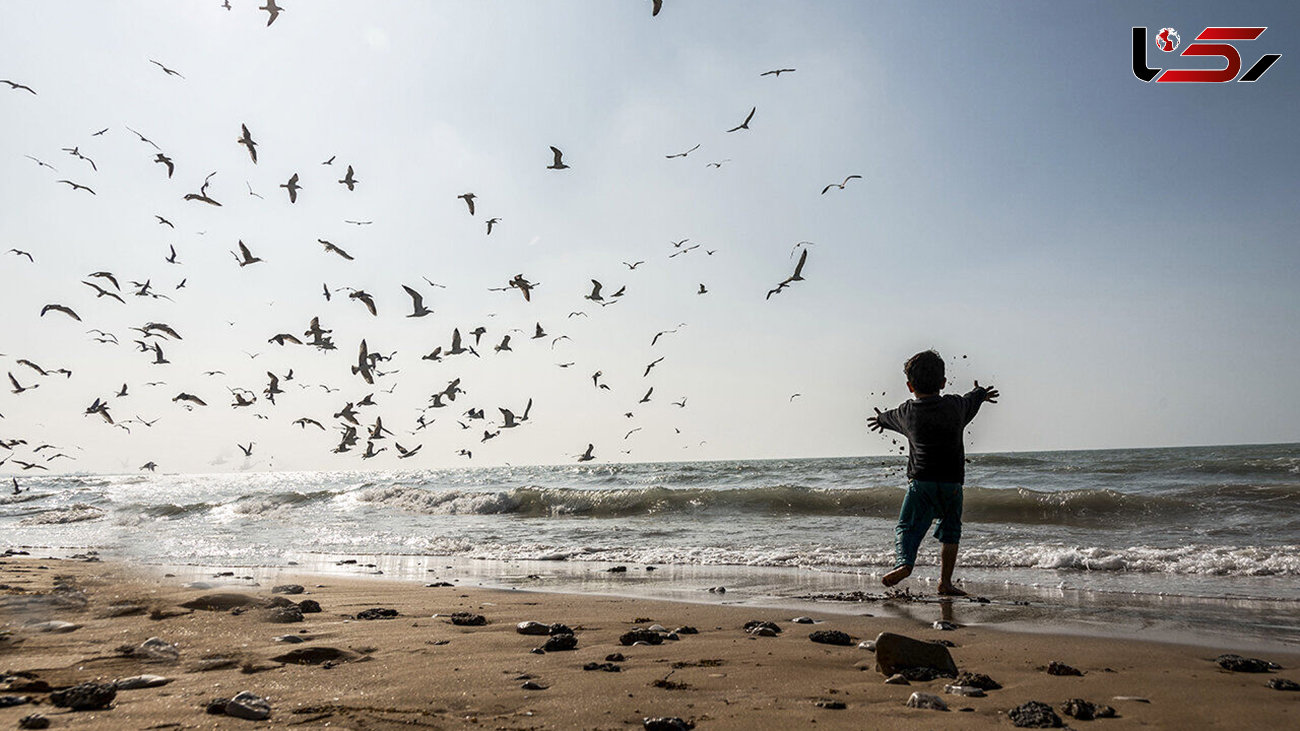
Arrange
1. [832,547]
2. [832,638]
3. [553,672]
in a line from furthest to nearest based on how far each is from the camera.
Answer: [832,547]
[832,638]
[553,672]

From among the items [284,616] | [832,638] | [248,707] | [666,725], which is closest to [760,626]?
[832,638]

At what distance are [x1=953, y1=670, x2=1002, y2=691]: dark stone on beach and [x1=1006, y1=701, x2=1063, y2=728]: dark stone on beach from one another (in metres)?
0.45

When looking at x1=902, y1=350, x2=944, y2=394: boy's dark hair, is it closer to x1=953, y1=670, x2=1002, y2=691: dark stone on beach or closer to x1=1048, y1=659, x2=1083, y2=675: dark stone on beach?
x1=1048, y1=659, x2=1083, y2=675: dark stone on beach

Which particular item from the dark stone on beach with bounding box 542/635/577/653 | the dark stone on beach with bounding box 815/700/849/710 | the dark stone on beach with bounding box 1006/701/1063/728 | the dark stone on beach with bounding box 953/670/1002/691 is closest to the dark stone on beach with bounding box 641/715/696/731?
the dark stone on beach with bounding box 815/700/849/710

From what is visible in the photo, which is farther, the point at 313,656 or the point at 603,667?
the point at 313,656

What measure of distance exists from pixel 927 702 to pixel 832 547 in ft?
28.6

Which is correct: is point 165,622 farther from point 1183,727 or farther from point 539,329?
point 539,329

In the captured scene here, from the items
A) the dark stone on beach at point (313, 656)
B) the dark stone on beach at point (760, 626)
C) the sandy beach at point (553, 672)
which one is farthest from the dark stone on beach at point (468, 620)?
the dark stone on beach at point (760, 626)

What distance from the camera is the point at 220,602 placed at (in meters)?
6.42

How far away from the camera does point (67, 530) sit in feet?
71.1

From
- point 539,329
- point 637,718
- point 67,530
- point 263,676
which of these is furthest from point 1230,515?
point 67,530

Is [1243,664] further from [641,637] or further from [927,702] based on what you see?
[641,637]

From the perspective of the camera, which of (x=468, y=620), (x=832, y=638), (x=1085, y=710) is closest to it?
(x=1085, y=710)

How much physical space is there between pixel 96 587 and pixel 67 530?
56.1ft
